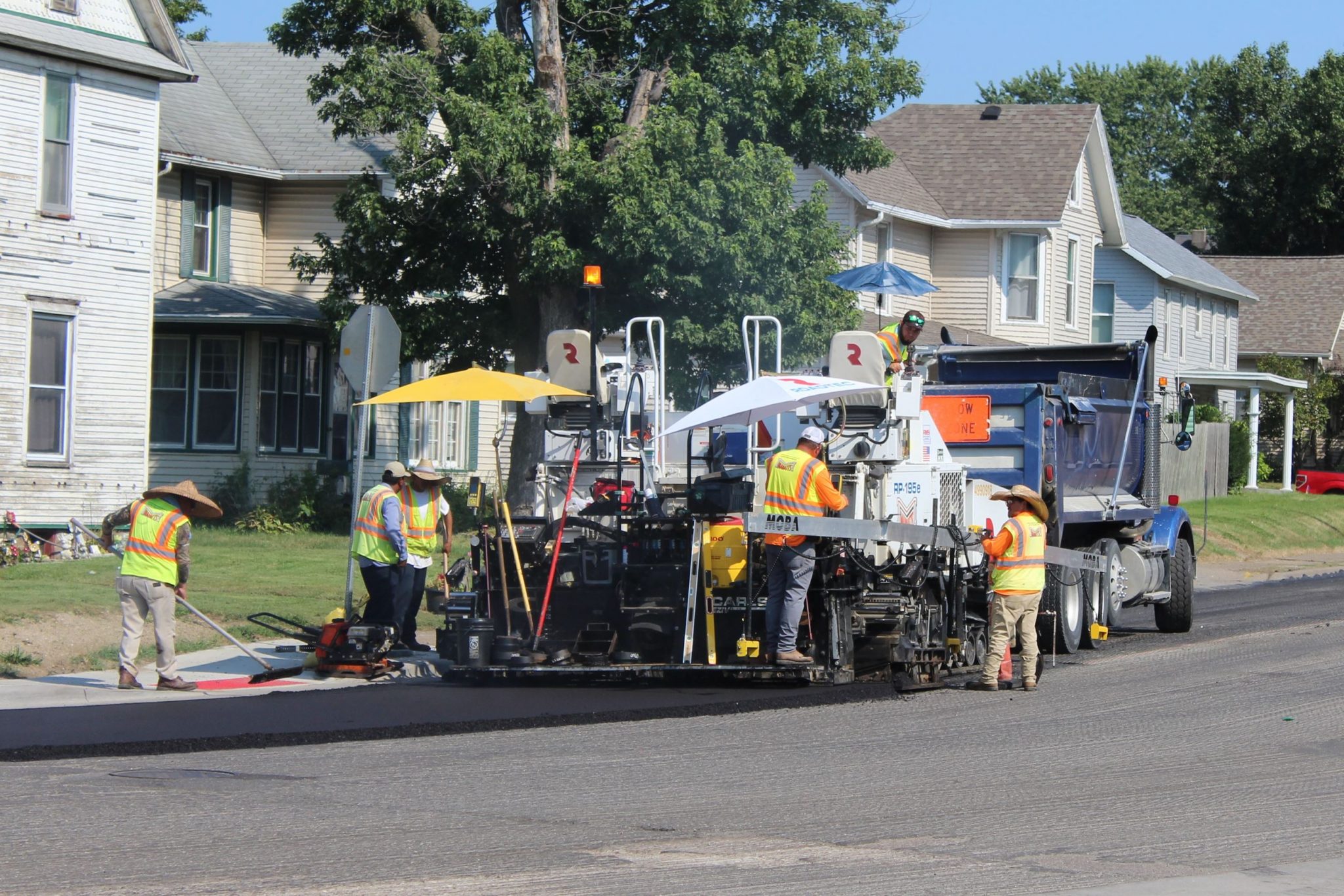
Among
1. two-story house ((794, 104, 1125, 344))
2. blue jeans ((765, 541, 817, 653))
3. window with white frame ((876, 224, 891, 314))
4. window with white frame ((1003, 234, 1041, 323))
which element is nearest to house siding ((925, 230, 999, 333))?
two-story house ((794, 104, 1125, 344))

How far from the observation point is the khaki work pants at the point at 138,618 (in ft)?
41.9

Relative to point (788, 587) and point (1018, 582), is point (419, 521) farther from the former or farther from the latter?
point (1018, 582)

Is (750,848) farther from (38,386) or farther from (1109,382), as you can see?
(38,386)

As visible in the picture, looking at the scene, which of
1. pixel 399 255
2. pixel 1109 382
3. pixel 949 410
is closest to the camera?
pixel 949 410

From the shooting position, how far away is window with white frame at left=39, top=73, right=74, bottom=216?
76.2ft

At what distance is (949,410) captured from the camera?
15586 millimetres

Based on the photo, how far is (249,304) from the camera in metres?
28.4

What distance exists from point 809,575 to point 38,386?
14.7 m

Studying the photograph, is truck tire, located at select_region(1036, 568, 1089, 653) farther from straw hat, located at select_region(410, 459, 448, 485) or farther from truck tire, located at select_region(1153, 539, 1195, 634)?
straw hat, located at select_region(410, 459, 448, 485)

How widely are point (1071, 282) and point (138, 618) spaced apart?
30627 millimetres

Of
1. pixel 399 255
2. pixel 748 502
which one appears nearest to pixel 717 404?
pixel 748 502

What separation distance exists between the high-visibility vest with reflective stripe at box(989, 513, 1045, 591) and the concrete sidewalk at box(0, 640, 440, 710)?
14.5ft

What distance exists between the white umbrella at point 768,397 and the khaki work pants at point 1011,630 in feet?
6.35

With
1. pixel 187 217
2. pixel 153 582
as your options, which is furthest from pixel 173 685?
pixel 187 217
